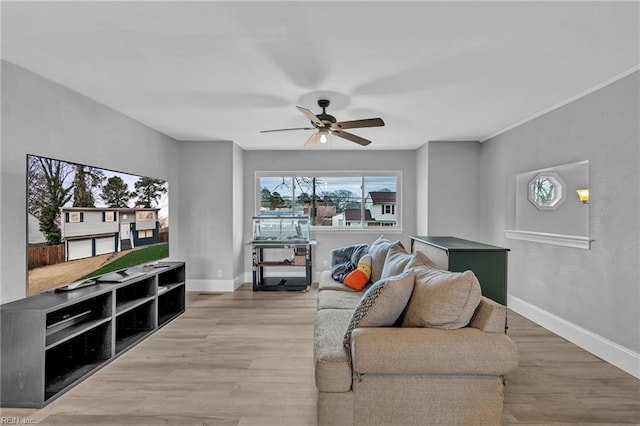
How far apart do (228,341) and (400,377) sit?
2.00 meters

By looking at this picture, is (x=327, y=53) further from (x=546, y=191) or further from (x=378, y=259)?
(x=546, y=191)

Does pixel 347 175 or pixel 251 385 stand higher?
pixel 347 175

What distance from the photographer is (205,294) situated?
504 cm

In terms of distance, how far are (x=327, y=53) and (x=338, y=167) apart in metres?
3.58

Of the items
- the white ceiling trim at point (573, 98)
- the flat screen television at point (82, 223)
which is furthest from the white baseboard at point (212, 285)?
the white ceiling trim at point (573, 98)

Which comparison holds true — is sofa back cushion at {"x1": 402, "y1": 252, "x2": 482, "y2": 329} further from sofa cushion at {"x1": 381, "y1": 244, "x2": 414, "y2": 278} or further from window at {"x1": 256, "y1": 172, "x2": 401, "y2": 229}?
window at {"x1": 256, "y1": 172, "x2": 401, "y2": 229}

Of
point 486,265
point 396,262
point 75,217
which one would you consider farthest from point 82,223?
point 486,265

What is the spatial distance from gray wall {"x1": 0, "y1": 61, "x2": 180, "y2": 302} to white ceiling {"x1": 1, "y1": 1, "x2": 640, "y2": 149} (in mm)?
149

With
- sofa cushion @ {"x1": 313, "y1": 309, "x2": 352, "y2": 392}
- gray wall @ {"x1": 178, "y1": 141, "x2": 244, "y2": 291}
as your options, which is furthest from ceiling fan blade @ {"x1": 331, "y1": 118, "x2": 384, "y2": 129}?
gray wall @ {"x1": 178, "y1": 141, "x2": 244, "y2": 291}

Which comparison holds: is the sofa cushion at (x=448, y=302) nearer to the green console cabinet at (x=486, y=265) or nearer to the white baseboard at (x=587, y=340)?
the green console cabinet at (x=486, y=265)

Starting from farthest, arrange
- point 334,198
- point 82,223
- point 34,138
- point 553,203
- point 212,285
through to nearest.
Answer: point 334,198 → point 212,285 → point 553,203 → point 82,223 → point 34,138

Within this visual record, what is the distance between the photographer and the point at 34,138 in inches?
104

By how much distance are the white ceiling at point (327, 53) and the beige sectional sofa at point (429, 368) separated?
155 centimetres

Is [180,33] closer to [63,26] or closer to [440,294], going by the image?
[63,26]
